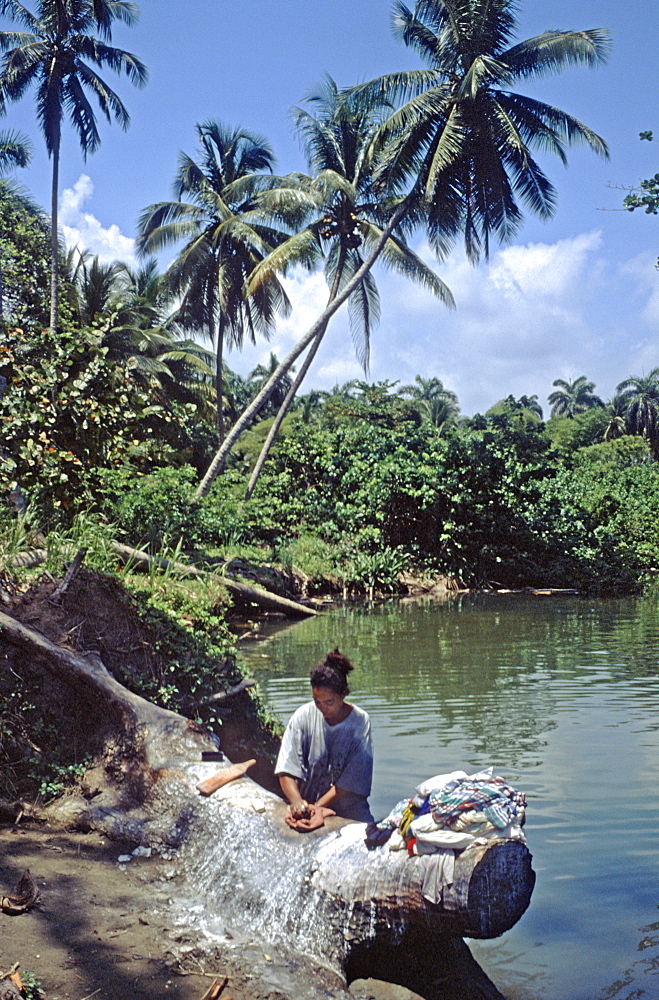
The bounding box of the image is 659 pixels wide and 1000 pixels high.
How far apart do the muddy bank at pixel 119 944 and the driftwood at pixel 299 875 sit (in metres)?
0.11

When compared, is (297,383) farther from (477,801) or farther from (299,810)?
(477,801)

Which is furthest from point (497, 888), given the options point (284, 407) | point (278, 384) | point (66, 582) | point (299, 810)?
point (278, 384)

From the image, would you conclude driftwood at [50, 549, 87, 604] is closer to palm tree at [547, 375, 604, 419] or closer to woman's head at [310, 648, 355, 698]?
woman's head at [310, 648, 355, 698]

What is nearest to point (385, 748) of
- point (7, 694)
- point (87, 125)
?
point (7, 694)

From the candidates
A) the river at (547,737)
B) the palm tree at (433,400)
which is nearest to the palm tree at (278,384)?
the palm tree at (433,400)

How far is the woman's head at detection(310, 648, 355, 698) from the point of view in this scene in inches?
185

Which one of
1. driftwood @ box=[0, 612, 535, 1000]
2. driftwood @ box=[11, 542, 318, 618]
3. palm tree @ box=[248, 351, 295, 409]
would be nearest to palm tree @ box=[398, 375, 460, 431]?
palm tree @ box=[248, 351, 295, 409]

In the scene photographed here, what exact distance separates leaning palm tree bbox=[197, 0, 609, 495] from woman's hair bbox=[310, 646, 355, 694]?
47.5 feet

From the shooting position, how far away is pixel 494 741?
816 centimetres

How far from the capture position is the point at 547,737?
8281 millimetres

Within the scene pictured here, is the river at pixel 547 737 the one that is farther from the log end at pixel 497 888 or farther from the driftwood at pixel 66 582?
the driftwood at pixel 66 582

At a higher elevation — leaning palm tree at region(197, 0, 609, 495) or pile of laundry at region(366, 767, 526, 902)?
leaning palm tree at region(197, 0, 609, 495)

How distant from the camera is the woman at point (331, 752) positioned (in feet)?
15.7

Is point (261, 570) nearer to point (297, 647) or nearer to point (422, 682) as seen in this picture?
point (297, 647)
